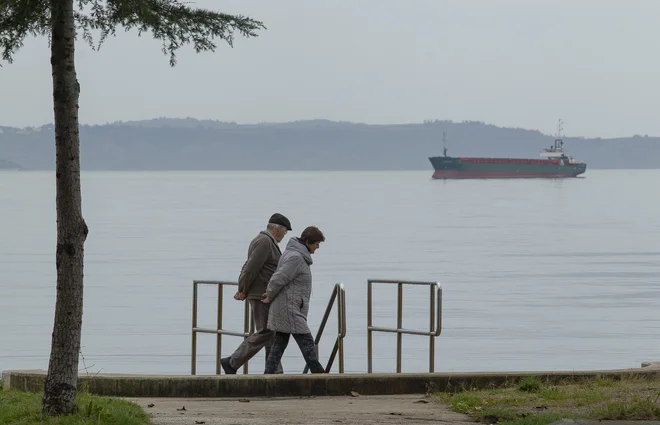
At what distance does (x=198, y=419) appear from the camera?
8891 mm

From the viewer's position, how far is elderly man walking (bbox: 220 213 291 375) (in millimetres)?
11672

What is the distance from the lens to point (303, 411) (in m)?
9.48

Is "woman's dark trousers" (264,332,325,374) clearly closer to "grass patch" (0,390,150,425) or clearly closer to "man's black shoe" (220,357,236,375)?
"man's black shoe" (220,357,236,375)

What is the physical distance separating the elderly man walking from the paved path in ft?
4.43

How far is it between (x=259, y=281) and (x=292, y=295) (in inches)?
19.5

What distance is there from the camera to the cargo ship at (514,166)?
6988 inches

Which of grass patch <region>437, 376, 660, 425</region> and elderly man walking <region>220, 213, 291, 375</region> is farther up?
elderly man walking <region>220, 213, 291, 375</region>

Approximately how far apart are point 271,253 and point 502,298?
20.8 m

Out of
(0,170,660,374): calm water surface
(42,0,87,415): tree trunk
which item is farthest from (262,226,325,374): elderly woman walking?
(0,170,660,374): calm water surface

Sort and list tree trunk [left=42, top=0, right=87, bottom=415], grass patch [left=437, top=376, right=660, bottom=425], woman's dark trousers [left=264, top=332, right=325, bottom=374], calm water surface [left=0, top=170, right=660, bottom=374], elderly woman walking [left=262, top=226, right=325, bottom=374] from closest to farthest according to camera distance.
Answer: tree trunk [left=42, top=0, right=87, bottom=415] < grass patch [left=437, top=376, right=660, bottom=425] < elderly woman walking [left=262, top=226, right=325, bottom=374] < woman's dark trousers [left=264, top=332, right=325, bottom=374] < calm water surface [left=0, top=170, right=660, bottom=374]

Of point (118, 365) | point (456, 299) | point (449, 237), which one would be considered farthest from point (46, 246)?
point (118, 365)

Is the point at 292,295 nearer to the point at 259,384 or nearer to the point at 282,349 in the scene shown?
the point at 282,349

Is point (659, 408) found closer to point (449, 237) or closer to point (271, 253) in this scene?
A: point (271, 253)

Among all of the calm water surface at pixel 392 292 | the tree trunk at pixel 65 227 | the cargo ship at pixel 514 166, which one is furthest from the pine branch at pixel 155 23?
the cargo ship at pixel 514 166
